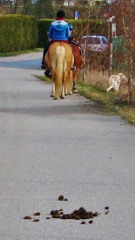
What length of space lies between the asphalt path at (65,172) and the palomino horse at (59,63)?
227cm

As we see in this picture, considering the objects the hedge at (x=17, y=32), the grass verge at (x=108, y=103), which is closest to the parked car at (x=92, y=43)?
the grass verge at (x=108, y=103)

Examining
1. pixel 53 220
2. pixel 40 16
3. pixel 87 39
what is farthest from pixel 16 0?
pixel 53 220

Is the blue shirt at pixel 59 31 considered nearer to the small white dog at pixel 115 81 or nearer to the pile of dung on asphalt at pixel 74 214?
the small white dog at pixel 115 81

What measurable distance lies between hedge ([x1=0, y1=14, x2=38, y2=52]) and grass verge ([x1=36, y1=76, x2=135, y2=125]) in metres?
35.0

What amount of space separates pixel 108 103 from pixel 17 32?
143 ft

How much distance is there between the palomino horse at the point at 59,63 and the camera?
2033 centimetres

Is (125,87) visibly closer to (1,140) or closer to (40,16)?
(1,140)

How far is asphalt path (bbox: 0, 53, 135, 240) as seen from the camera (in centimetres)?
779

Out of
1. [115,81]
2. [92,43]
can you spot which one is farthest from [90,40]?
[115,81]

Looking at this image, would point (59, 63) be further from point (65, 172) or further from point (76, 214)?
point (76, 214)

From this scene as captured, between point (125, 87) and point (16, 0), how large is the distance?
57.9 metres

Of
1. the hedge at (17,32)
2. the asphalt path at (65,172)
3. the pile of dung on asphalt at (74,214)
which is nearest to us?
the asphalt path at (65,172)

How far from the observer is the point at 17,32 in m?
62.9

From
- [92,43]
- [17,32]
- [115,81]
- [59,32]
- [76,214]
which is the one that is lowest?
[17,32]
